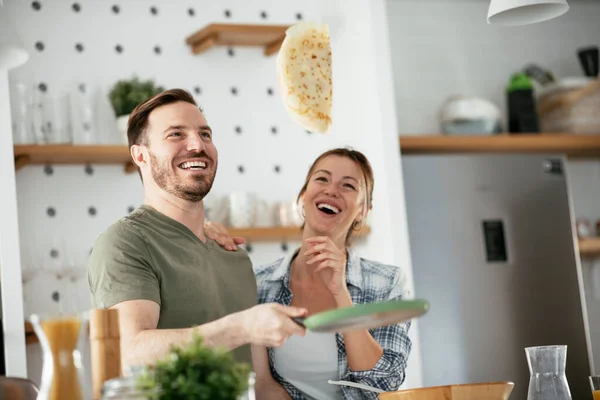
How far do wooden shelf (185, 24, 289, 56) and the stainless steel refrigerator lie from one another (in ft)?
2.43

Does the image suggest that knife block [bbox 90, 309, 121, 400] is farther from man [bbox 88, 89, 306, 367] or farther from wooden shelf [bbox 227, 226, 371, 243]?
wooden shelf [bbox 227, 226, 371, 243]

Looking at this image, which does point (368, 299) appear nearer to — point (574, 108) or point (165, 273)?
point (165, 273)

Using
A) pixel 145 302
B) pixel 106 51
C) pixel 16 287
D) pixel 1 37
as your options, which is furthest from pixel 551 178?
pixel 1 37

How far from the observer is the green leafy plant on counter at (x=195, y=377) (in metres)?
1.23

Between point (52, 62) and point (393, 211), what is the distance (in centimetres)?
145

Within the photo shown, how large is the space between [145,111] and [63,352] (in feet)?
3.36

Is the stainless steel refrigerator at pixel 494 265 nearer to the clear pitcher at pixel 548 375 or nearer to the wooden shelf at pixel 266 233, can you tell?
the wooden shelf at pixel 266 233

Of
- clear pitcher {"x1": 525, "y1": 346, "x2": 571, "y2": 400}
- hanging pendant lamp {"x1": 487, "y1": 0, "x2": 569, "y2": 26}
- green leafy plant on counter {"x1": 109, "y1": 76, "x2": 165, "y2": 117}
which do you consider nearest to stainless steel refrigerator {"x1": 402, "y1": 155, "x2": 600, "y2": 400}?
green leafy plant on counter {"x1": 109, "y1": 76, "x2": 165, "y2": 117}

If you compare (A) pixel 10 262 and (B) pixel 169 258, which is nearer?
(B) pixel 169 258

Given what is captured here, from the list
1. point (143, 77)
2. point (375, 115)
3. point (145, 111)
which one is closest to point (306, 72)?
point (145, 111)

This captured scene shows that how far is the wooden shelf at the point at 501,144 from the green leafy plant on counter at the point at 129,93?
3.58 feet

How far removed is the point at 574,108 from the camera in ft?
14.0

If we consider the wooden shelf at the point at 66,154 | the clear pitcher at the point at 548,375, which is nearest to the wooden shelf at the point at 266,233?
the wooden shelf at the point at 66,154

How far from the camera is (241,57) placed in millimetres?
4000
